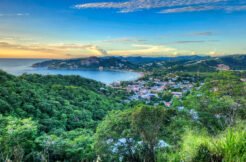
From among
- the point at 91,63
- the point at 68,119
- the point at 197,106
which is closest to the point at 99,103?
the point at 68,119

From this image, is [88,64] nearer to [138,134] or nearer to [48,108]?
[48,108]

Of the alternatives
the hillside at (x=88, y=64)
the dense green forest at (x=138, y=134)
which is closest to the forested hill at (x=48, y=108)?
the dense green forest at (x=138, y=134)

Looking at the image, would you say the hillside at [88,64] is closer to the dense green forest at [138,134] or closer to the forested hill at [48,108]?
the forested hill at [48,108]

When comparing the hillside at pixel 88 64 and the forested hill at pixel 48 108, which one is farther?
the hillside at pixel 88 64

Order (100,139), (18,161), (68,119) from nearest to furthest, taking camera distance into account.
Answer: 1. (18,161)
2. (100,139)
3. (68,119)

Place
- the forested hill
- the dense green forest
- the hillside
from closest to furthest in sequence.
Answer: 1. the dense green forest
2. the forested hill
3. the hillside

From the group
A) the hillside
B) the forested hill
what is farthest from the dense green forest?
the hillside

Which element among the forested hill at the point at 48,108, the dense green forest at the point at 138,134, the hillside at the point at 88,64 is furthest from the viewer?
the hillside at the point at 88,64

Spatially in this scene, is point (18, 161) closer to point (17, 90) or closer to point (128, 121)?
point (128, 121)

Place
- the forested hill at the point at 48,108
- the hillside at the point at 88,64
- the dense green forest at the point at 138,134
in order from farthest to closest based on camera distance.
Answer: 1. the hillside at the point at 88,64
2. the forested hill at the point at 48,108
3. the dense green forest at the point at 138,134

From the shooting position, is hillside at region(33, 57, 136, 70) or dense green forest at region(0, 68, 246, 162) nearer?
dense green forest at region(0, 68, 246, 162)

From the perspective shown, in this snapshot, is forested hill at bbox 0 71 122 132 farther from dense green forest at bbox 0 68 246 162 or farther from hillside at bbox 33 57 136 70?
hillside at bbox 33 57 136 70
